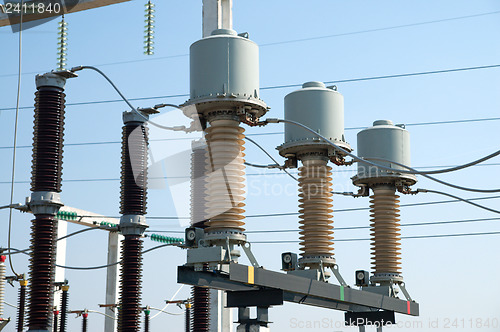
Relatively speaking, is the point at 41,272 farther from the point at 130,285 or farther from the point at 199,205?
the point at 199,205

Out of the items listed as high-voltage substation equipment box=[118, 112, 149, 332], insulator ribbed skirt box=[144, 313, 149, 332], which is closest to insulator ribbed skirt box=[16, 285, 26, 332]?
high-voltage substation equipment box=[118, 112, 149, 332]

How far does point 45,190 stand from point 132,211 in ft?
7.50

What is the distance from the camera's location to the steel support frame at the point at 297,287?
8.92 metres

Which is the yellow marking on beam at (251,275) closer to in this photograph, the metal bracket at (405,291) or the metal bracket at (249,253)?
the metal bracket at (249,253)

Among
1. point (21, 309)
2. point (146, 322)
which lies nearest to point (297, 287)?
point (21, 309)

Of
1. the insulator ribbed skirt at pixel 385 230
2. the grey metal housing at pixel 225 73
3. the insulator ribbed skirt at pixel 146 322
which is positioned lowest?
the insulator ribbed skirt at pixel 146 322

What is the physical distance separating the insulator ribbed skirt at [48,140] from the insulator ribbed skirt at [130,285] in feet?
7.40

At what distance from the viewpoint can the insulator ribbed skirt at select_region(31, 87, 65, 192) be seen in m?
12.8

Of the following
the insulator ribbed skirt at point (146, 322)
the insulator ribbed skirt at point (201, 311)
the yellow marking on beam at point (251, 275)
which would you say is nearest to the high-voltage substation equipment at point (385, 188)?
the insulator ribbed skirt at point (201, 311)

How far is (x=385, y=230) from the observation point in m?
14.0

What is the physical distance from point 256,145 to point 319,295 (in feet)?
8.32

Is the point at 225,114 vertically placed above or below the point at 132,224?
above

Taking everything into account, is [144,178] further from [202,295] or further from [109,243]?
[109,243]

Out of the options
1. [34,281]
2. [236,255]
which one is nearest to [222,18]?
[34,281]
